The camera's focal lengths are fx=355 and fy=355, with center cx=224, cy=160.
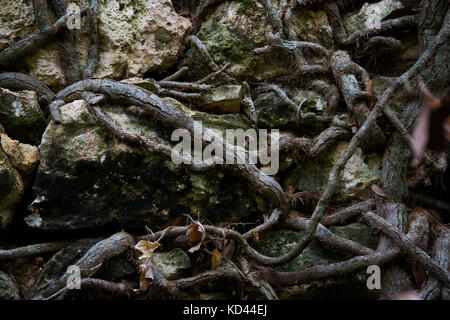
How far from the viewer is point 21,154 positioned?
8.84ft

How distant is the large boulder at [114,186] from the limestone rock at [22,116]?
18 centimetres

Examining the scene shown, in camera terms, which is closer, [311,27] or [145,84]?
[145,84]

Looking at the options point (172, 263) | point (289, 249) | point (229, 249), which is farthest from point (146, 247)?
point (289, 249)

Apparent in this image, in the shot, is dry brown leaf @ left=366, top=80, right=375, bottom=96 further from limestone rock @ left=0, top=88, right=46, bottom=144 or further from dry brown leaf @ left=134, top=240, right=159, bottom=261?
limestone rock @ left=0, top=88, right=46, bottom=144

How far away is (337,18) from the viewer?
361cm

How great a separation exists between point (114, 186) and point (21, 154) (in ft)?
2.43

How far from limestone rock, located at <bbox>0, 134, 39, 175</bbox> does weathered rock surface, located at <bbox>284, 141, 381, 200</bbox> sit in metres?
2.07

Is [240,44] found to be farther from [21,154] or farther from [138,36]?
[21,154]

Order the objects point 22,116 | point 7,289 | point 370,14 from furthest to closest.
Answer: point 370,14, point 22,116, point 7,289

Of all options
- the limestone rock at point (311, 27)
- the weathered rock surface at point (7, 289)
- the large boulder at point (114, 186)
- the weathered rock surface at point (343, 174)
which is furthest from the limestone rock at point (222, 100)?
the weathered rock surface at point (7, 289)

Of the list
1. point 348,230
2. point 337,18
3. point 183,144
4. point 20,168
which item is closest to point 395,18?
point 337,18

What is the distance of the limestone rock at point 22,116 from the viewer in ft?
9.10

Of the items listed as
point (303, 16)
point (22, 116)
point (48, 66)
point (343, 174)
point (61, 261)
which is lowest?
point (61, 261)

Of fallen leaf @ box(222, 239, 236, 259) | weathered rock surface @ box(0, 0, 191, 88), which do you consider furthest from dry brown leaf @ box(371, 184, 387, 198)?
weathered rock surface @ box(0, 0, 191, 88)
